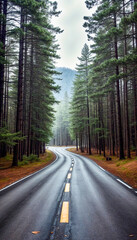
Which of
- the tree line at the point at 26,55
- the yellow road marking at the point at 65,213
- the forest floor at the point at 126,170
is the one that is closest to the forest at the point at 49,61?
the tree line at the point at 26,55

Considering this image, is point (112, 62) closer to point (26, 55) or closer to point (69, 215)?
point (26, 55)

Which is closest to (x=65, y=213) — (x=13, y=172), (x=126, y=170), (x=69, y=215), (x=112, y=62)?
(x=69, y=215)

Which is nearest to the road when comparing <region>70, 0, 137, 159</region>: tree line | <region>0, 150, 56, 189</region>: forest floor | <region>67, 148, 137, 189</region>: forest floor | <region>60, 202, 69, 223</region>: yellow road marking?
<region>60, 202, 69, 223</region>: yellow road marking

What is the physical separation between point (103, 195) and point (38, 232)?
340 centimetres

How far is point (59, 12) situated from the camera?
51.6 ft

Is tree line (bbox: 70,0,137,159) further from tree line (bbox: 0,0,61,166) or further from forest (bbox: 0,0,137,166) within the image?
tree line (bbox: 0,0,61,166)

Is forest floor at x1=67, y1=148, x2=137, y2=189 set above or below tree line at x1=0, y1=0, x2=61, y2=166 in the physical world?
below

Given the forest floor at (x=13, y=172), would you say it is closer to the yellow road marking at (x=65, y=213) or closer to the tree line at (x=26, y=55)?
the tree line at (x=26, y=55)

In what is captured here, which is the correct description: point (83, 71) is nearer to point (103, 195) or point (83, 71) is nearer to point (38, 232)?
point (103, 195)

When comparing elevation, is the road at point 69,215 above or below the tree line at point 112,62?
below

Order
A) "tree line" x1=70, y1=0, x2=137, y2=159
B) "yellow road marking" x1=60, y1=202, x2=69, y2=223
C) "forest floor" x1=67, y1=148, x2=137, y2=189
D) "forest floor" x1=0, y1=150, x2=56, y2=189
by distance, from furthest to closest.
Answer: "tree line" x1=70, y1=0, x2=137, y2=159 → "forest floor" x1=0, y1=150, x2=56, y2=189 → "forest floor" x1=67, y1=148, x2=137, y2=189 → "yellow road marking" x1=60, y1=202, x2=69, y2=223

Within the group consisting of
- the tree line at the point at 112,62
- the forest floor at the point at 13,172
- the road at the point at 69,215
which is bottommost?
the forest floor at the point at 13,172

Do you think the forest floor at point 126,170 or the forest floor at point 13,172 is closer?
the forest floor at point 126,170

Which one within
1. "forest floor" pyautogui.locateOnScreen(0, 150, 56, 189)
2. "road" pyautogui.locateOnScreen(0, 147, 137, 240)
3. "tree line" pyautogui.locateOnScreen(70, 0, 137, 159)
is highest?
"tree line" pyautogui.locateOnScreen(70, 0, 137, 159)
